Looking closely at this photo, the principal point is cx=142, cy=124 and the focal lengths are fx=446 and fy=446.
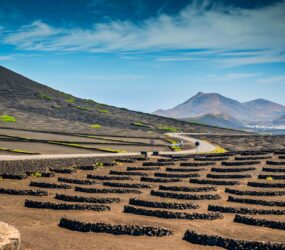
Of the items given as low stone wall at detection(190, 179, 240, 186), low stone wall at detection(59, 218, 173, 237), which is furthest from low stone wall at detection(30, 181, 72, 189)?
low stone wall at detection(59, 218, 173, 237)

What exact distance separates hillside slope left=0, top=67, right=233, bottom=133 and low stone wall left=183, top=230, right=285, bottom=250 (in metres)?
83.0

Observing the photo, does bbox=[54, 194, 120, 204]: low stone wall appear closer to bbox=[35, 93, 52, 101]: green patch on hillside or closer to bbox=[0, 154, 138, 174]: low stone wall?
bbox=[0, 154, 138, 174]: low stone wall

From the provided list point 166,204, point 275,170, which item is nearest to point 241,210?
point 166,204

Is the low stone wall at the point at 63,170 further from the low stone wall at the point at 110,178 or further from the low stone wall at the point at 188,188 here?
the low stone wall at the point at 188,188

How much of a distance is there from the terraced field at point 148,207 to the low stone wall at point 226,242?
0.06m

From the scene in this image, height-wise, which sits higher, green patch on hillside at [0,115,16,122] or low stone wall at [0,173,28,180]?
green patch on hillside at [0,115,16,122]

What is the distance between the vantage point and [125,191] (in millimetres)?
45938

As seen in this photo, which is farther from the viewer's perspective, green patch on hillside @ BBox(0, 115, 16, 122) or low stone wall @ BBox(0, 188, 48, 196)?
green patch on hillside @ BBox(0, 115, 16, 122)

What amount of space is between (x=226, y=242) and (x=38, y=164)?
3410 centimetres

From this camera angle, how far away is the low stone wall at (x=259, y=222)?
3262 centimetres

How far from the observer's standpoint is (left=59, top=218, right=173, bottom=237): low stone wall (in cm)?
3088

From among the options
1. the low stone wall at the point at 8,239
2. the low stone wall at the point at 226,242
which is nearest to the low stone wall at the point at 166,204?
the low stone wall at the point at 226,242

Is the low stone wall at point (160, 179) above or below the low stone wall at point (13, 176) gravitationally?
above

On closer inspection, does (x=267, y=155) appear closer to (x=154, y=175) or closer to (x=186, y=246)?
(x=154, y=175)
